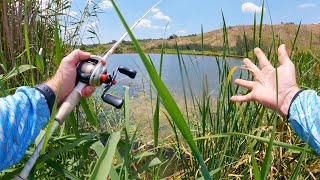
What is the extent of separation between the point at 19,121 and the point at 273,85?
748 millimetres

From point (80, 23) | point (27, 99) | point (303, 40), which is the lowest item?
point (27, 99)

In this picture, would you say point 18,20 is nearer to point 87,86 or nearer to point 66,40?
point 66,40

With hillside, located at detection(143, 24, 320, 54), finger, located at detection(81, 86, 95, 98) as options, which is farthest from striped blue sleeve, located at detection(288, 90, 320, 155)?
finger, located at detection(81, 86, 95, 98)

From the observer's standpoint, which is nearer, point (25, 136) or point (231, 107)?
point (25, 136)

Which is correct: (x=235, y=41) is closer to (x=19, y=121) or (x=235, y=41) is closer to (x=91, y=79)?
(x=91, y=79)

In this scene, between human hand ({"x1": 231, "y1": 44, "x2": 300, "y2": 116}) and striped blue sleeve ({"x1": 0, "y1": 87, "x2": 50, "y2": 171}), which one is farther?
human hand ({"x1": 231, "y1": 44, "x2": 300, "y2": 116})

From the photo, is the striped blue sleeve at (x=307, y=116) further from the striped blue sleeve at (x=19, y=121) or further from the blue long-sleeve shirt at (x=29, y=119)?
the striped blue sleeve at (x=19, y=121)

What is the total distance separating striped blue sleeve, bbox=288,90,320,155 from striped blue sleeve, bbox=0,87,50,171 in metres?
0.71

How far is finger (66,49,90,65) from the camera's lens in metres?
1.05

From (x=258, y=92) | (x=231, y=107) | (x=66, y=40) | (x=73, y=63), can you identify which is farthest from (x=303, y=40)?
(x=66, y=40)

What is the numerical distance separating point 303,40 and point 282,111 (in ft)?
3.27

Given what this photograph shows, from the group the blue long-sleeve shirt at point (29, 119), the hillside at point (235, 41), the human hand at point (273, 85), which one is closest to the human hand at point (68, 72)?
the blue long-sleeve shirt at point (29, 119)

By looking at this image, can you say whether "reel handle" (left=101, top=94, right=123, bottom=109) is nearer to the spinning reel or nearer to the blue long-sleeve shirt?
the spinning reel

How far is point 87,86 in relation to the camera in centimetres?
99
